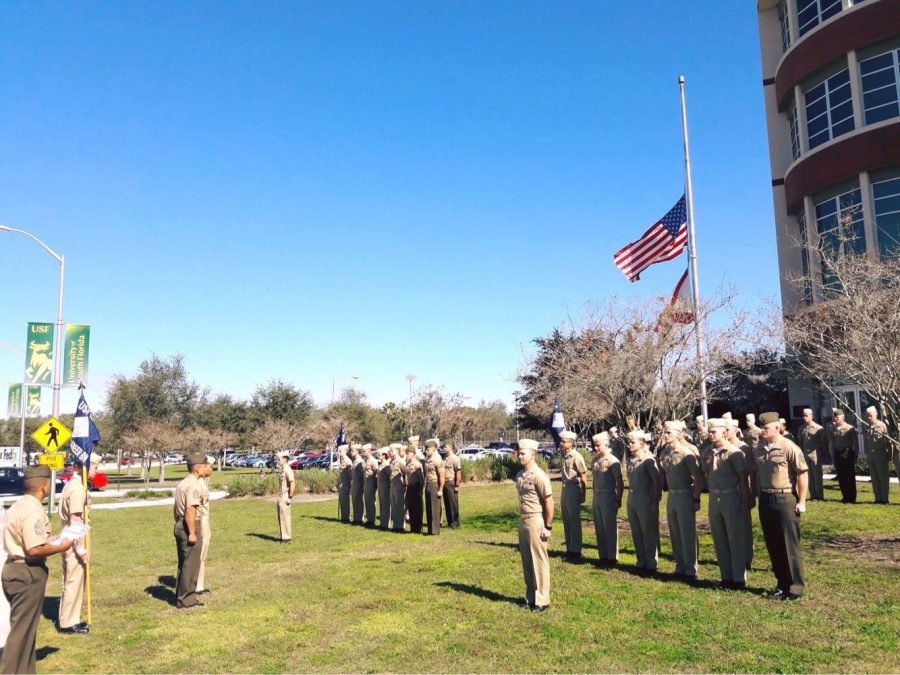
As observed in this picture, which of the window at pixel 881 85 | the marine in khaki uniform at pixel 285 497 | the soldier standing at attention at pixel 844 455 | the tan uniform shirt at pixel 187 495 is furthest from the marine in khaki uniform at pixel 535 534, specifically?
the window at pixel 881 85

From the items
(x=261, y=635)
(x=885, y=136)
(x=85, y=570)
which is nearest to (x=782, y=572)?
(x=261, y=635)

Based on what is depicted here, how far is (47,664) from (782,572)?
7998 millimetres

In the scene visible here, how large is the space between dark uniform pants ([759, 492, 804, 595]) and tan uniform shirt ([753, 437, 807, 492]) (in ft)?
0.41

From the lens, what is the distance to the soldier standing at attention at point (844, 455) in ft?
51.2

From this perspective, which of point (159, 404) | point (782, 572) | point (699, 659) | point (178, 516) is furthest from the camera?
point (159, 404)

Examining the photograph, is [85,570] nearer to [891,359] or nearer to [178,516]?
[178,516]

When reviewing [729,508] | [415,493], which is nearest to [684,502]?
[729,508]

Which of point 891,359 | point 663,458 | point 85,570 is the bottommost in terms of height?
point 85,570

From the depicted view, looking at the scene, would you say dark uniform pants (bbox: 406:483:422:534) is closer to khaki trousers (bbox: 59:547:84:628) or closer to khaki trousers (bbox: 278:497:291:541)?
khaki trousers (bbox: 278:497:291:541)

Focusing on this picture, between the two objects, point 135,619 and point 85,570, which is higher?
point 85,570

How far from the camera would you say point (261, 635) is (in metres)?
7.54

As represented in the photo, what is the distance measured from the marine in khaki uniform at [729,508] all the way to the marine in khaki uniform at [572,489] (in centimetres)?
225

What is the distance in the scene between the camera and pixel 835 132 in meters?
25.3

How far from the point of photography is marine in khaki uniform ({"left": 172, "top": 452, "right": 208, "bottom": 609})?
8.80 metres
